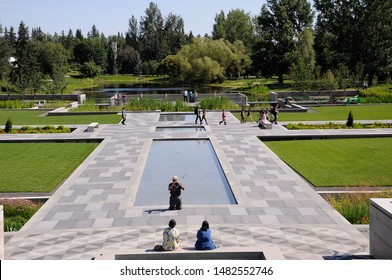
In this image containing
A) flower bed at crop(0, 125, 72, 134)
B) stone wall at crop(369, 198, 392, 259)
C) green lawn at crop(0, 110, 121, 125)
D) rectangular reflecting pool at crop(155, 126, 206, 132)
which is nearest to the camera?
stone wall at crop(369, 198, 392, 259)

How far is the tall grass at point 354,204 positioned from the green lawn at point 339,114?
66.3 feet

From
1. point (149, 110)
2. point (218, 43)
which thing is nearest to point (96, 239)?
point (149, 110)

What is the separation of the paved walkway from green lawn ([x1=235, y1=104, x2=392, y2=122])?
1571 centimetres

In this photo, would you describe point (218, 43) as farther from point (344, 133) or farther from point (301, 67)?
point (344, 133)

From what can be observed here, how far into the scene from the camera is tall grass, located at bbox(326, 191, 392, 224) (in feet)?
47.0

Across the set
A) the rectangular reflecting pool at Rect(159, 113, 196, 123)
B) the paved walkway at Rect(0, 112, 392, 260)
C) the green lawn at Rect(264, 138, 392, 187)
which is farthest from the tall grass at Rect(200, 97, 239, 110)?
the paved walkway at Rect(0, 112, 392, 260)

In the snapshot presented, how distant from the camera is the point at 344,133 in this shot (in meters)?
28.6

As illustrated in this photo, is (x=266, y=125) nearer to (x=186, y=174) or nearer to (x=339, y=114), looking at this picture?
(x=339, y=114)

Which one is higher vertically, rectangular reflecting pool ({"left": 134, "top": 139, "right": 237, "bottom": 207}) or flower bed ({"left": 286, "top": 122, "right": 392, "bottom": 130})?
flower bed ({"left": 286, "top": 122, "right": 392, "bottom": 130})

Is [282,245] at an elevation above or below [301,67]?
below

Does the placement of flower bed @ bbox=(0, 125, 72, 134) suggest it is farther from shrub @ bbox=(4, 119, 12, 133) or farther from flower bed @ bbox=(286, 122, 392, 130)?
flower bed @ bbox=(286, 122, 392, 130)

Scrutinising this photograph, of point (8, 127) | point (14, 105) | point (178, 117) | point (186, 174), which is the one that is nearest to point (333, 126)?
point (178, 117)
